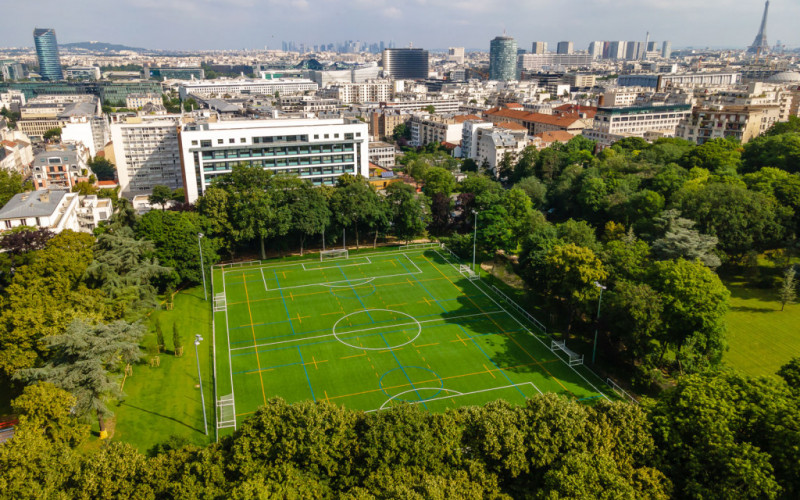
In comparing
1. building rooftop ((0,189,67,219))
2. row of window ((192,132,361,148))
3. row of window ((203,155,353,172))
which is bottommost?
building rooftop ((0,189,67,219))

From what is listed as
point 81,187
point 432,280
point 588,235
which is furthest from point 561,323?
point 81,187

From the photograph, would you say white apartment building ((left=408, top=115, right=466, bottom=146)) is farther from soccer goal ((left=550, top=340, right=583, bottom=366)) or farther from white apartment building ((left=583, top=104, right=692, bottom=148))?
soccer goal ((left=550, top=340, right=583, bottom=366))

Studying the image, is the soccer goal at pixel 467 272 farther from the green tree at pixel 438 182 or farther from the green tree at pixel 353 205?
the green tree at pixel 438 182

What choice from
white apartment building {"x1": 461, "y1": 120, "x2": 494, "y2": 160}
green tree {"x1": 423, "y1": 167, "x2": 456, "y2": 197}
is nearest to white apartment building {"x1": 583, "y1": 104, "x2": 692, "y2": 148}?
white apartment building {"x1": 461, "y1": 120, "x2": 494, "y2": 160}

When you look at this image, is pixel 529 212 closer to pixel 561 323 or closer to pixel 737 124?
pixel 561 323

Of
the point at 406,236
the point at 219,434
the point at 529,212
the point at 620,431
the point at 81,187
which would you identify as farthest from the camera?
the point at 81,187
